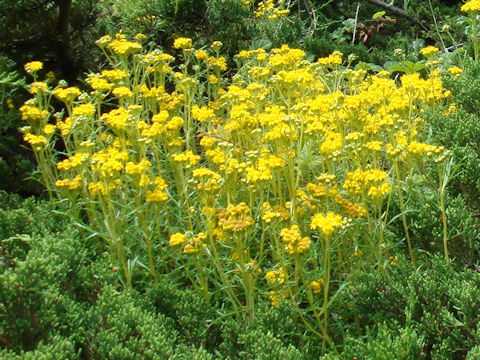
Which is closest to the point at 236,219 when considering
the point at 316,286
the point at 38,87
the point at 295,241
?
the point at 295,241

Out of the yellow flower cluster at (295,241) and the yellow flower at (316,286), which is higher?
the yellow flower cluster at (295,241)

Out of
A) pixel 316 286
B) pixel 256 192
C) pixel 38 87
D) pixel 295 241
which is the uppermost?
pixel 38 87

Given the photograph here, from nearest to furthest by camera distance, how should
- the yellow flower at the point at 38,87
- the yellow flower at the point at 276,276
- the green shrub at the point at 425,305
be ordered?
the green shrub at the point at 425,305, the yellow flower at the point at 276,276, the yellow flower at the point at 38,87

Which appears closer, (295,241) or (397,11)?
(295,241)

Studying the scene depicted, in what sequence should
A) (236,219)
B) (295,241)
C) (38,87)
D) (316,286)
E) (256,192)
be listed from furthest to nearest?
(38,87)
(256,192)
(316,286)
(236,219)
(295,241)

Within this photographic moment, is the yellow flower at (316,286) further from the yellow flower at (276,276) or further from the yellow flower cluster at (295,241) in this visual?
the yellow flower cluster at (295,241)

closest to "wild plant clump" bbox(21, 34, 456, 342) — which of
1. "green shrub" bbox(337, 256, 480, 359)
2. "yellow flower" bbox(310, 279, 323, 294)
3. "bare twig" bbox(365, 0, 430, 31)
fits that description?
"yellow flower" bbox(310, 279, 323, 294)

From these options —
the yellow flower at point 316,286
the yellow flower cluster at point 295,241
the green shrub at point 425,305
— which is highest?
the yellow flower cluster at point 295,241

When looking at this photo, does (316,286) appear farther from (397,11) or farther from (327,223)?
(397,11)

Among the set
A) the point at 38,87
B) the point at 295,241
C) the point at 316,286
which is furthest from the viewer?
the point at 38,87

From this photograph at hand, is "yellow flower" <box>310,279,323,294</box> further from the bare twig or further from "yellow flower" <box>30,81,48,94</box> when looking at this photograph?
the bare twig

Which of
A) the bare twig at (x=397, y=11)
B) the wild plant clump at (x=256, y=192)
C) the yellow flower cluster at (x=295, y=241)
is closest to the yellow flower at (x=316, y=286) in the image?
the wild plant clump at (x=256, y=192)

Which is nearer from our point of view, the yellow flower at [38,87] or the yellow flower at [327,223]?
the yellow flower at [327,223]

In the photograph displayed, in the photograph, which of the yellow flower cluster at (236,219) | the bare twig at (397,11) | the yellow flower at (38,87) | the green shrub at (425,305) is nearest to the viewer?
the green shrub at (425,305)
